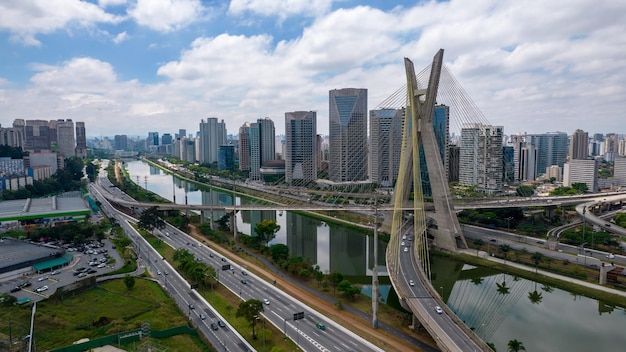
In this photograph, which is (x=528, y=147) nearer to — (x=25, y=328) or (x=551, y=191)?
(x=551, y=191)

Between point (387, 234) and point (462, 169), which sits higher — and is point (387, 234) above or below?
below

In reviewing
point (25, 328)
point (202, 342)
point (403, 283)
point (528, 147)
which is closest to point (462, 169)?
point (528, 147)

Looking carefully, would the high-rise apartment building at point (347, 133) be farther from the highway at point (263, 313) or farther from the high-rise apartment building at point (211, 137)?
the high-rise apartment building at point (211, 137)

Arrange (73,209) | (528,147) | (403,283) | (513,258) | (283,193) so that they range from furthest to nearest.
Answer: (528,147)
(283,193)
(73,209)
(513,258)
(403,283)

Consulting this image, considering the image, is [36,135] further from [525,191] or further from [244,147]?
[525,191]

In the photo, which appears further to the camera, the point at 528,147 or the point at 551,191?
the point at 528,147

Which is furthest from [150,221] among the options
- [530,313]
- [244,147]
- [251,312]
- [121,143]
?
[121,143]

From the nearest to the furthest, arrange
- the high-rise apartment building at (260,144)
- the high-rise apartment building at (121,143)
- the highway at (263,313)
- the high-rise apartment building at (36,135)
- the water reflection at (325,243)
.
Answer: the highway at (263,313), the water reflection at (325,243), the high-rise apartment building at (260,144), the high-rise apartment building at (36,135), the high-rise apartment building at (121,143)

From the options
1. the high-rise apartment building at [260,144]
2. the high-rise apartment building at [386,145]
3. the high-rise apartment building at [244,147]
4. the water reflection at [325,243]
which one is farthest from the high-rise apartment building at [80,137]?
the high-rise apartment building at [386,145]
